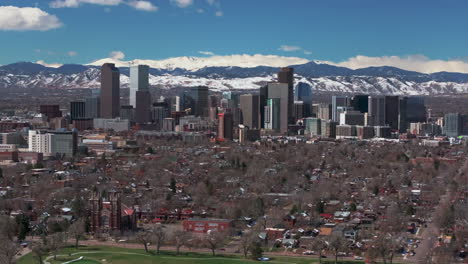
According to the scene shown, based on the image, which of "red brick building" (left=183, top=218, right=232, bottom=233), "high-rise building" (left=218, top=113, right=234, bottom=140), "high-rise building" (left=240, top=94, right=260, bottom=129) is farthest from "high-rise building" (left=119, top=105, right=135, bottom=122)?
"red brick building" (left=183, top=218, right=232, bottom=233)

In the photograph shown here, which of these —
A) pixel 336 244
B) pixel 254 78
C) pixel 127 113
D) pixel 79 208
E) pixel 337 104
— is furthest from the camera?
pixel 254 78

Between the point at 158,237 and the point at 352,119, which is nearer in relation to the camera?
the point at 158,237

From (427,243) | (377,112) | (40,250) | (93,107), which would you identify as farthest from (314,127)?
(40,250)

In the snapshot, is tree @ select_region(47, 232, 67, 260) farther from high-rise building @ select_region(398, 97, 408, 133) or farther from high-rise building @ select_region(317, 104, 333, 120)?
high-rise building @ select_region(317, 104, 333, 120)

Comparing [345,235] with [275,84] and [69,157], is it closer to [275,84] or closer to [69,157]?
[69,157]

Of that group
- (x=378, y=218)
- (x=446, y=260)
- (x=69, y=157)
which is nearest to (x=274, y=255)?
(x=446, y=260)

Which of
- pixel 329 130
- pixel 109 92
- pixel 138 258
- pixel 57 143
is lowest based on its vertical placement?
pixel 138 258

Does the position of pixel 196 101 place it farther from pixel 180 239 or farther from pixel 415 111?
pixel 180 239

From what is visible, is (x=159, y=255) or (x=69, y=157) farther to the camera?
(x=69, y=157)
